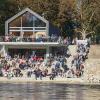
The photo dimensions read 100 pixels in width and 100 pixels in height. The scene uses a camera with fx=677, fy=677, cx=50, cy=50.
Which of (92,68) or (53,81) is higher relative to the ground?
(92,68)

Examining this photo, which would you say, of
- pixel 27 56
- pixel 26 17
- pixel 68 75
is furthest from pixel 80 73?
pixel 26 17

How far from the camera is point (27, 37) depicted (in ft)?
254

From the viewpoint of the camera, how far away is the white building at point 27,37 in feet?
249

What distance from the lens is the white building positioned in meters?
76.0

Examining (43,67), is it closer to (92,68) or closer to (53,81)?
(53,81)

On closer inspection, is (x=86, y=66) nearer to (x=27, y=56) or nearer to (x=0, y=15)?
(x=27, y=56)

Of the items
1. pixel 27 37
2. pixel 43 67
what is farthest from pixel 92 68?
Answer: pixel 27 37

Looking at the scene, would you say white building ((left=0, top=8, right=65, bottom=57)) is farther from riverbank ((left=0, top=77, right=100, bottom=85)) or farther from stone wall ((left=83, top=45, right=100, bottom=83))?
riverbank ((left=0, top=77, right=100, bottom=85))

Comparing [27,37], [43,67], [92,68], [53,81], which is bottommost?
[53,81]

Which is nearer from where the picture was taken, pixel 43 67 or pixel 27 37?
pixel 43 67

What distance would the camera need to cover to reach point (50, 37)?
3002 inches

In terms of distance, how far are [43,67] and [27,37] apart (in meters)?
12.0

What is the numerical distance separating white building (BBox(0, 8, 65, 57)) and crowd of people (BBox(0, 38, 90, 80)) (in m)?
7.29

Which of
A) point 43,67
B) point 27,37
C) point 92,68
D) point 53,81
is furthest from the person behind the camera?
point 27,37
